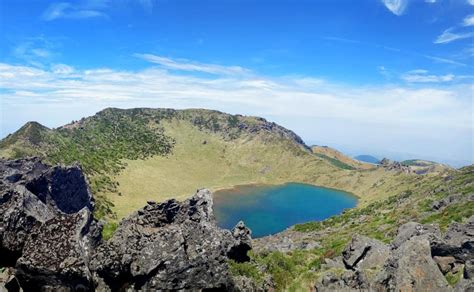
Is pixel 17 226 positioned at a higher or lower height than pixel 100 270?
higher

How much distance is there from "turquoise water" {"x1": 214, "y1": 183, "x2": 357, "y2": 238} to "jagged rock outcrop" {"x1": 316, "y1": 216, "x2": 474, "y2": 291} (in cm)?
7648

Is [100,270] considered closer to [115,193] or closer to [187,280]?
[187,280]

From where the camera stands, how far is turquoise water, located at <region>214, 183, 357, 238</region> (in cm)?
11531

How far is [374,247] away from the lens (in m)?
29.1

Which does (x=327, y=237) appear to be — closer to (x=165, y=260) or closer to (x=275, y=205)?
(x=165, y=260)

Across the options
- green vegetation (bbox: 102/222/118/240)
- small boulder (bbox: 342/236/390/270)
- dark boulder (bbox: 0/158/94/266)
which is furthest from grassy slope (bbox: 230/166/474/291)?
dark boulder (bbox: 0/158/94/266)

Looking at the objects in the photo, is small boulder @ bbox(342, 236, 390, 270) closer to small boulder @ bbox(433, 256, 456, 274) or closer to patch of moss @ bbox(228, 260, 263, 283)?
small boulder @ bbox(433, 256, 456, 274)

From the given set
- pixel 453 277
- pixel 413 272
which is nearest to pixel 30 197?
pixel 413 272

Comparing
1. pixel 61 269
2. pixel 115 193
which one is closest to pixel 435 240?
pixel 61 269

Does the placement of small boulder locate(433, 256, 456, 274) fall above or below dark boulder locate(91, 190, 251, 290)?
below

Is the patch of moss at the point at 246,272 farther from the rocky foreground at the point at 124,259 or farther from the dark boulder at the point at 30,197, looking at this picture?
the dark boulder at the point at 30,197

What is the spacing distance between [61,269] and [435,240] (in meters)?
23.9

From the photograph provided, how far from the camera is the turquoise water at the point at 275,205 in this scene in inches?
4540

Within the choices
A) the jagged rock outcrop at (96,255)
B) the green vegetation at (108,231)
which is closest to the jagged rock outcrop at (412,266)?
the jagged rock outcrop at (96,255)
